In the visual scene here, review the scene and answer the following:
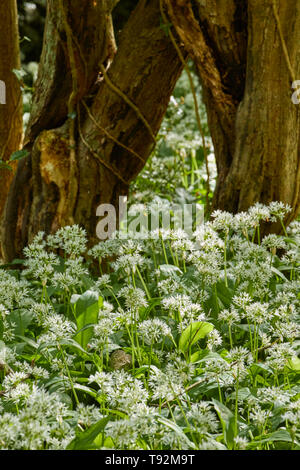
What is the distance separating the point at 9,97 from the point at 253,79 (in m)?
1.90

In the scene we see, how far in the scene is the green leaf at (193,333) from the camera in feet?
6.26

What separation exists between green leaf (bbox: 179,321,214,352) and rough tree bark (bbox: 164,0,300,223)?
49.2 inches

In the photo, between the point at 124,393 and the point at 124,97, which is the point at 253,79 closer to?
the point at 124,97

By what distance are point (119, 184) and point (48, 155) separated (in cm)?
49

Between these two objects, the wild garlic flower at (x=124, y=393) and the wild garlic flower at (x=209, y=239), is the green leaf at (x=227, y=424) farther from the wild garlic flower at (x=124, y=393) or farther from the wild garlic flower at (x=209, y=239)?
the wild garlic flower at (x=209, y=239)

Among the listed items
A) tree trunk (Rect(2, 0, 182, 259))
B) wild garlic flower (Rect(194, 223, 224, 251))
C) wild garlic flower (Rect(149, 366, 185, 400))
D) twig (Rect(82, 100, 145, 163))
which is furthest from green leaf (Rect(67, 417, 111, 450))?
twig (Rect(82, 100, 145, 163))

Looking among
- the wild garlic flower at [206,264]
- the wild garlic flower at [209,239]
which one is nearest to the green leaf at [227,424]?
the wild garlic flower at [206,264]

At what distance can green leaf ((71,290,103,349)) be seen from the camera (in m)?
2.04

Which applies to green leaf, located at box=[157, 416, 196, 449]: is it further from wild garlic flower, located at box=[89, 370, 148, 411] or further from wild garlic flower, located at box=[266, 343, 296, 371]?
wild garlic flower, located at box=[266, 343, 296, 371]

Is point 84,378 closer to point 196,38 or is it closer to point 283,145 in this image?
point 283,145

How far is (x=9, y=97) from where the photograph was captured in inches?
161

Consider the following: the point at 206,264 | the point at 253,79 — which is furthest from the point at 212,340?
the point at 253,79

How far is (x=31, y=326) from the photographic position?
8.17 ft
